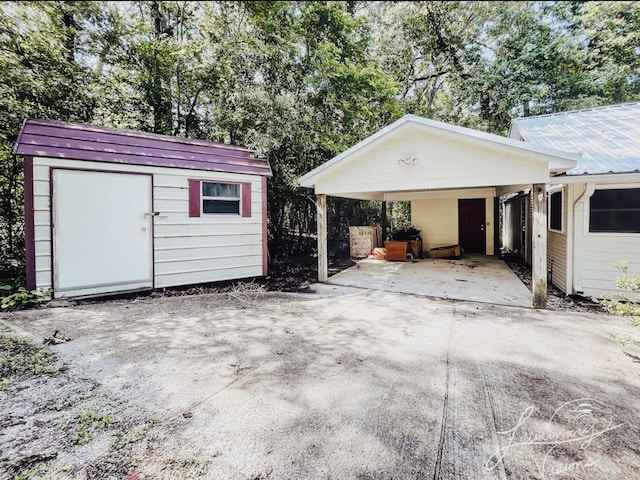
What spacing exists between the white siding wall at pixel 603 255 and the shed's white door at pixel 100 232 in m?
7.95

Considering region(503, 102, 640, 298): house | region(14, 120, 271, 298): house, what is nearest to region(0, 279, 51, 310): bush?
region(14, 120, 271, 298): house

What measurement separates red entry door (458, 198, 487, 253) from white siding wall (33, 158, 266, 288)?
27.1ft

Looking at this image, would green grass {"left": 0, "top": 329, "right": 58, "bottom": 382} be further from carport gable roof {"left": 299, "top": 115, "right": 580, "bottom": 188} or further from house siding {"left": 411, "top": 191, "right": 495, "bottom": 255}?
house siding {"left": 411, "top": 191, "right": 495, "bottom": 255}

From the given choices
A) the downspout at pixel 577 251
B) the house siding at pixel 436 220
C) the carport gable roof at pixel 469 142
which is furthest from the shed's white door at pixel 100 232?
the house siding at pixel 436 220

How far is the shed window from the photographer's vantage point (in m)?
6.36

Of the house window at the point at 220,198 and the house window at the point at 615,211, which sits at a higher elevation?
the house window at the point at 220,198

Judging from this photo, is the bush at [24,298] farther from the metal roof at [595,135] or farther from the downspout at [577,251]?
the downspout at [577,251]

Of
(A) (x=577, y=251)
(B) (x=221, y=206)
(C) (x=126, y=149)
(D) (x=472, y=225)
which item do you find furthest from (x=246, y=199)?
(D) (x=472, y=225)

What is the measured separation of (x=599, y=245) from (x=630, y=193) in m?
0.98

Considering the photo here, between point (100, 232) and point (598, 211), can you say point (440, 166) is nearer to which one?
point (598, 211)

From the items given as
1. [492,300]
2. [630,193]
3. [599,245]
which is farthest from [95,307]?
[630,193]

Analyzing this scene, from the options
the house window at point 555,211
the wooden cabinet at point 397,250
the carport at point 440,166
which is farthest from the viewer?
the wooden cabinet at point 397,250

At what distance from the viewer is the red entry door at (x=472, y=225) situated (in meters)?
11.7

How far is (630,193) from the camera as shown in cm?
533
